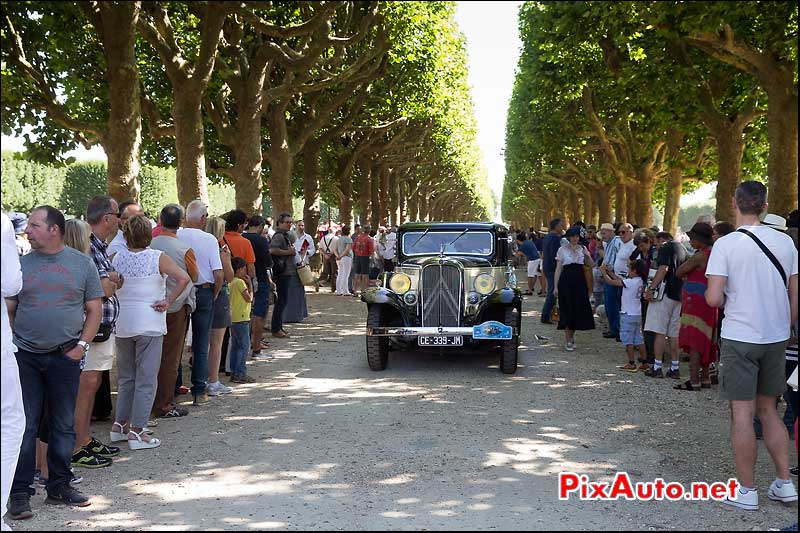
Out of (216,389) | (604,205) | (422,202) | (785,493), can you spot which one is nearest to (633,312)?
(785,493)

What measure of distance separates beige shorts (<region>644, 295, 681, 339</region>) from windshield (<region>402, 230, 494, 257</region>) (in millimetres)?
2628

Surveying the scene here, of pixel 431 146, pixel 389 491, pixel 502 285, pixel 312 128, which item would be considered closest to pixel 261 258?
pixel 502 285

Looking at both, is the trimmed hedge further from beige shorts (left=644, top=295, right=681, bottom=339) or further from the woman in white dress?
beige shorts (left=644, top=295, right=681, bottom=339)

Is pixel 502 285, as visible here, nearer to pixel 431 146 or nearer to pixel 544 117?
pixel 544 117

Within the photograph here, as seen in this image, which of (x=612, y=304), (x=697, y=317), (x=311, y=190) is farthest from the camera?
(x=311, y=190)

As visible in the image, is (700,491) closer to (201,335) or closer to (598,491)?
(598,491)

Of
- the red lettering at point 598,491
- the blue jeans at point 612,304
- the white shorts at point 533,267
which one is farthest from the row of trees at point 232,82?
the red lettering at point 598,491

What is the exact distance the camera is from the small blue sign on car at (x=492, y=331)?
966cm

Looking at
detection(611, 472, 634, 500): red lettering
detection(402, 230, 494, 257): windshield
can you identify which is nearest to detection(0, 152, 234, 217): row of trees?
detection(402, 230, 494, 257): windshield

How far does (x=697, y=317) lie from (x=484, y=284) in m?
2.91

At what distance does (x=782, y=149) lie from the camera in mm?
14242

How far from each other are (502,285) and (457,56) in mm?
18843

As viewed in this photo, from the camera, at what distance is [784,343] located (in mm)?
5133

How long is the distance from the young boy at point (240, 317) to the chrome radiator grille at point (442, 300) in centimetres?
234
